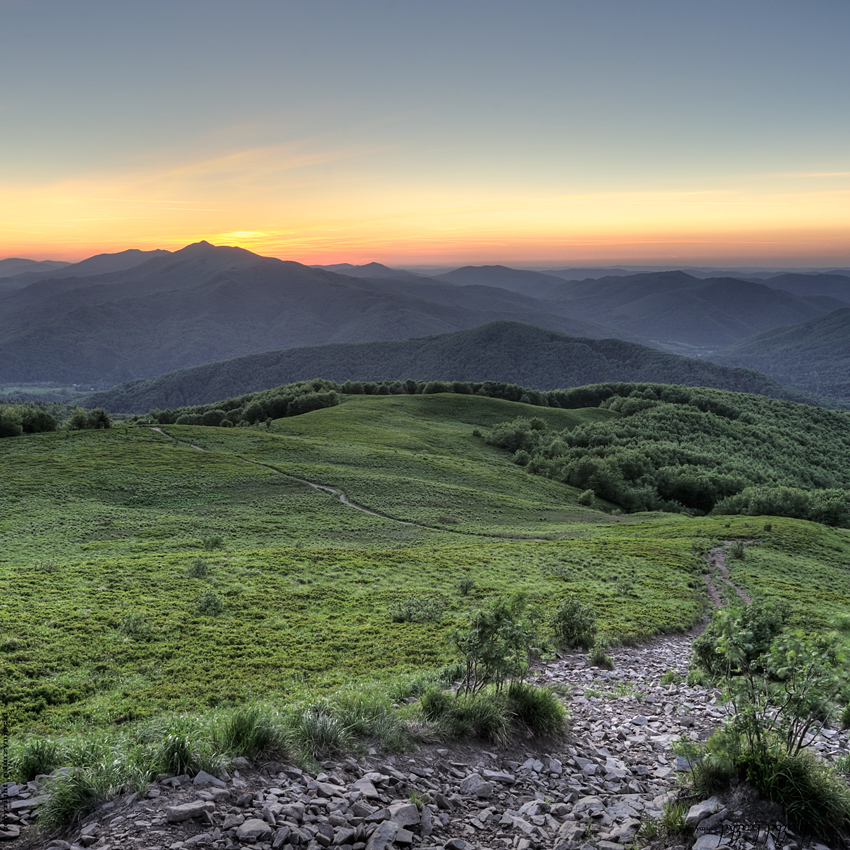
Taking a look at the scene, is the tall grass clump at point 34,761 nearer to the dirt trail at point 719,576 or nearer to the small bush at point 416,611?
the small bush at point 416,611

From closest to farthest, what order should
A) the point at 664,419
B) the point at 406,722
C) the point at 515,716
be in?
the point at 406,722, the point at 515,716, the point at 664,419

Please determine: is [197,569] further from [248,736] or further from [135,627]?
[248,736]

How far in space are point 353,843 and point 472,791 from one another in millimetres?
2265

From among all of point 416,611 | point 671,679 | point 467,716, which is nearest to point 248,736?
point 467,716

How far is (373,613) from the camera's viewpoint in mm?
22000

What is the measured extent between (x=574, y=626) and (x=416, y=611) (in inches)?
233

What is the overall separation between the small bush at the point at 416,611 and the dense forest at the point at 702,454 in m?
53.8

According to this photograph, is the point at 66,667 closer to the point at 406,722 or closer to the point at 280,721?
the point at 280,721

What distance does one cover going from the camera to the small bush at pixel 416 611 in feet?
69.6

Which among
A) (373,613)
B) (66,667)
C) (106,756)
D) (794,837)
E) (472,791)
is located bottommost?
(373,613)

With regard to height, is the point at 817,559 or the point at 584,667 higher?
the point at 584,667

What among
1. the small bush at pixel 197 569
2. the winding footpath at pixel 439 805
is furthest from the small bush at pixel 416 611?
the winding footpath at pixel 439 805

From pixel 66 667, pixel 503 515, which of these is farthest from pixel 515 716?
pixel 503 515

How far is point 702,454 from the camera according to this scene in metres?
103
